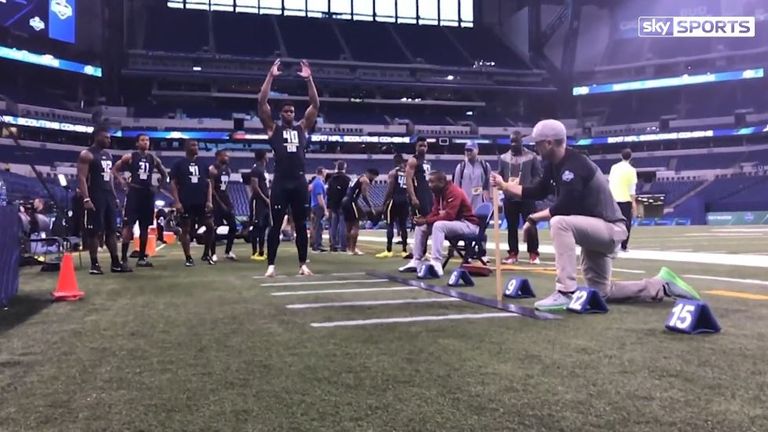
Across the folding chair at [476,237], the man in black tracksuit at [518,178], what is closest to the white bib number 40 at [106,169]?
the folding chair at [476,237]

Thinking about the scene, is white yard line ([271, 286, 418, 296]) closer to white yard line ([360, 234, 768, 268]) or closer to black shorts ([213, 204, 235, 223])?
white yard line ([360, 234, 768, 268])

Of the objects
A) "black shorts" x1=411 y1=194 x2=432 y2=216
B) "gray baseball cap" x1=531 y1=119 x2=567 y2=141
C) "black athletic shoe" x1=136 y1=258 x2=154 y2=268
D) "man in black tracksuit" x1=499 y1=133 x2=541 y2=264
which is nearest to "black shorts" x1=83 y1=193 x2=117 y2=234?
"black athletic shoe" x1=136 y1=258 x2=154 y2=268

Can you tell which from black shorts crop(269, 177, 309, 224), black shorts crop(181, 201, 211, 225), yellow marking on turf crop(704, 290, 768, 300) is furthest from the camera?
black shorts crop(181, 201, 211, 225)

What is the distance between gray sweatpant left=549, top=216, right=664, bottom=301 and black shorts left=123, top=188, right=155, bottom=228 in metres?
6.23

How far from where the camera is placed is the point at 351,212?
11914 mm

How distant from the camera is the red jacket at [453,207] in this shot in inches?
273

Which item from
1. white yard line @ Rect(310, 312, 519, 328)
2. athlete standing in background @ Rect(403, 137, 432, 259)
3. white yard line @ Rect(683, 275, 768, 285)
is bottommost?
white yard line @ Rect(683, 275, 768, 285)

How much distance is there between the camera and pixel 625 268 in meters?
7.73

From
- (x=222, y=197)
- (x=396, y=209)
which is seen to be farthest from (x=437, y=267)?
(x=222, y=197)

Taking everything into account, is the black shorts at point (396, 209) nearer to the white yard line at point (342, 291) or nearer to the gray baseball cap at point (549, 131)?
the white yard line at point (342, 291)

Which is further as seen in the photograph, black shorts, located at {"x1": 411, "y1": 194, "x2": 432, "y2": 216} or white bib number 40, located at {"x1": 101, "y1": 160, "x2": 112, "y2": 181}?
black shorts, located at {"x1": 411, "y1": 194, "x2": 432, "y2": 216}

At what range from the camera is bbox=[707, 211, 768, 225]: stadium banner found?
32.2 m

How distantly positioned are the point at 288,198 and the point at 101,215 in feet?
9.25

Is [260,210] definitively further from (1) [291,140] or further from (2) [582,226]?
(2) [582,226]
